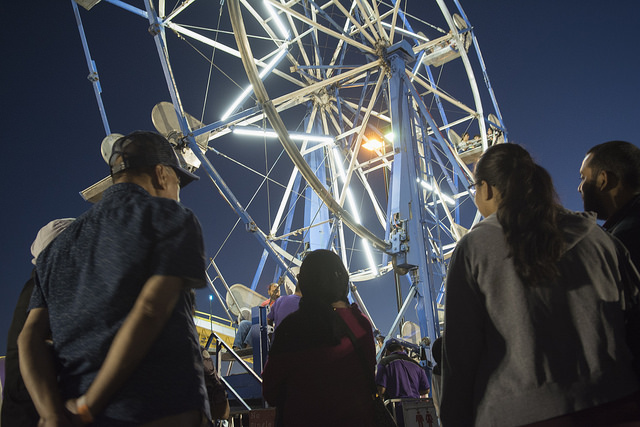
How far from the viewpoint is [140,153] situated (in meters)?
1.73

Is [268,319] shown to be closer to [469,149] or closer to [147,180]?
[147,180]

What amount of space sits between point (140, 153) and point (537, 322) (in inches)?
61.5

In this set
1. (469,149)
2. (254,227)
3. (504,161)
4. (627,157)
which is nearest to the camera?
(504,161)

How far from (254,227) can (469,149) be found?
879 cm

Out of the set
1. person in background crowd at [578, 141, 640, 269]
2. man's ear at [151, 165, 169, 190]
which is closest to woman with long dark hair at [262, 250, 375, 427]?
man's ear at [151, 165, 169, 190]

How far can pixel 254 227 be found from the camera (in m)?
10.2

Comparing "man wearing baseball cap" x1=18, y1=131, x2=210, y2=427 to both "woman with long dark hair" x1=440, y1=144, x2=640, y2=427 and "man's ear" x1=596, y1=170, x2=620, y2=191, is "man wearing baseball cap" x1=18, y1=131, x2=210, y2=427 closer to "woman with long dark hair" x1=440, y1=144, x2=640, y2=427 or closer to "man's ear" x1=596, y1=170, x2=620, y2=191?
"woman with long dark hair" x1=440, y1=144, x2=640, y2=427

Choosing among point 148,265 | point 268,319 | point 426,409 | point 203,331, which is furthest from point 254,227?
point 203,331

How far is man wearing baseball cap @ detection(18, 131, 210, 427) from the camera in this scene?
4.28 feet

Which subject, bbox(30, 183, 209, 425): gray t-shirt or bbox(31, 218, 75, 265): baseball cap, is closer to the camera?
bbox(30, 183, 209, 425): gray t-shirt

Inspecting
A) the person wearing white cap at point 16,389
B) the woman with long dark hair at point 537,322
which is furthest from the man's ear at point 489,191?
the person wearing white cap at point 16,389

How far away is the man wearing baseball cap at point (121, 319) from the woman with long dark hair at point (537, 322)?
0.91 metres

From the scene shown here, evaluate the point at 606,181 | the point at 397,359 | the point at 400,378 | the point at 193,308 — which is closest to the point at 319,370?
the point at 193,308

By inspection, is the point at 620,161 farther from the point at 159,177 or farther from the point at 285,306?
the point at 285,306
